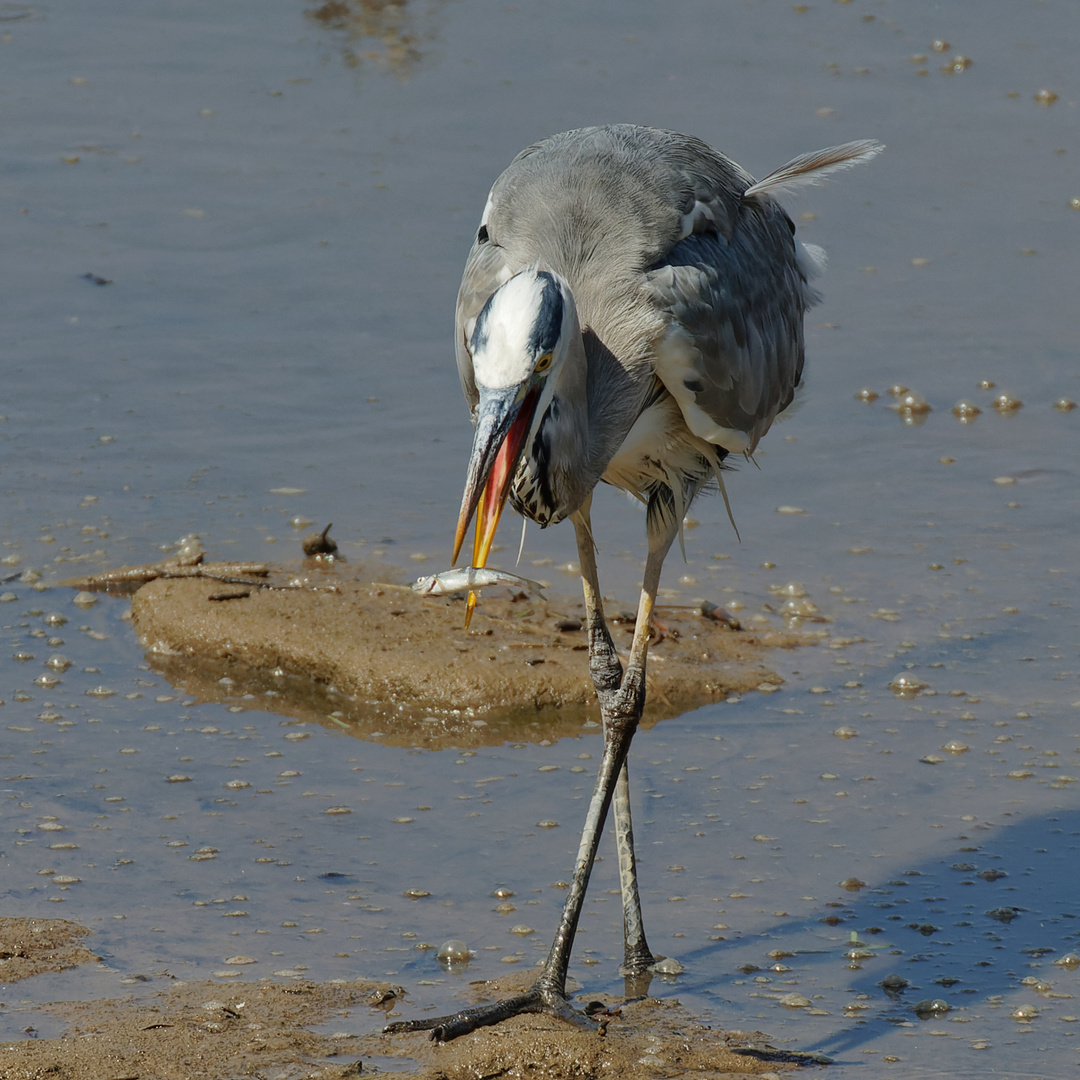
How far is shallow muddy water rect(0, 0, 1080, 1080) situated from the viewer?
4.62 meters

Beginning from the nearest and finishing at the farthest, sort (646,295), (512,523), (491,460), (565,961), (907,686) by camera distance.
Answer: (491,460) < (565,961) < (646,295) < (907,686) < (512,523)

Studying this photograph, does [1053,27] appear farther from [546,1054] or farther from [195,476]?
[546,1054]

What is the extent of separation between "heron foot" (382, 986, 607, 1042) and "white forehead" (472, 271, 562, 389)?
156 centimetres

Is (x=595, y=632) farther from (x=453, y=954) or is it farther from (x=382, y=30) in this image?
(x=382, y=30)

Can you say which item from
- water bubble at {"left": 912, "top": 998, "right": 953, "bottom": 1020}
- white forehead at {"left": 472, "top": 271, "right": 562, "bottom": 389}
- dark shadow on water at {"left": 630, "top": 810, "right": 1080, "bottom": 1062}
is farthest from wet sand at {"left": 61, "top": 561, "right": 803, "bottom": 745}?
white forehead at {"left": 472, "top": 271, "right": 562, "bottom": 389}

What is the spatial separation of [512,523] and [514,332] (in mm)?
3507

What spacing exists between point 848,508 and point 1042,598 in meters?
1.10

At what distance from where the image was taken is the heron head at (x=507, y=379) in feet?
11.8

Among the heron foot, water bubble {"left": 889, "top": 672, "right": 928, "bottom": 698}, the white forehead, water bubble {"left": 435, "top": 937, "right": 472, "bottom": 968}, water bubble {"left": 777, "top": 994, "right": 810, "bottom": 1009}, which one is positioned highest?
the white forehead

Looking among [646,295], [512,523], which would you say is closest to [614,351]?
[646,295]

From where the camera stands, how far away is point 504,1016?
4113mm

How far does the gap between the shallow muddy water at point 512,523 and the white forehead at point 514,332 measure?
167 centimetres

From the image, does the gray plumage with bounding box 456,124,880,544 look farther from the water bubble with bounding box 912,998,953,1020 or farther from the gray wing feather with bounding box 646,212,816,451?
the water bubble with bounding box 912,998,953,1020

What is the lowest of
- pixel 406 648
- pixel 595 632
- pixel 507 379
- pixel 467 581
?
pixel 406 648
